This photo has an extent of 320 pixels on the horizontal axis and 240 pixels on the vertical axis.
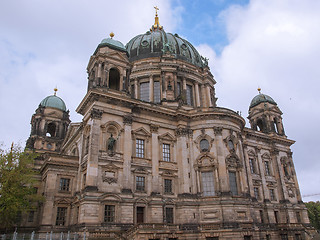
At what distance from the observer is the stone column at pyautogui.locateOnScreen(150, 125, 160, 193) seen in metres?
30.6

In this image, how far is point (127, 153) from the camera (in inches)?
1168

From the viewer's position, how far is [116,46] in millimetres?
33719

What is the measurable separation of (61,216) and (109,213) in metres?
7.47

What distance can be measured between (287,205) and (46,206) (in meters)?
34.2

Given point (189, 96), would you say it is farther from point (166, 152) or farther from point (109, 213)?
point (109, 213)

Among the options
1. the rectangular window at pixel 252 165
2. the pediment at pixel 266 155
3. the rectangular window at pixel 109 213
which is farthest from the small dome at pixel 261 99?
the rectangular window at pixel 109 213

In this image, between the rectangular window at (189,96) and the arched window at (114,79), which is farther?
the rectangular window at (189,96)

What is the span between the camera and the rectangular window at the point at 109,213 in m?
26.3

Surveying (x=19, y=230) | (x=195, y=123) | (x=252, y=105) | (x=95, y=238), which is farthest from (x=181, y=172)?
(x=252, y=105)

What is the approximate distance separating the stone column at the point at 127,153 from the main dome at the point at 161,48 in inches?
716

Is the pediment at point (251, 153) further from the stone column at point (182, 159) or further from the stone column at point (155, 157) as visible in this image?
the stone column at point (155, 157)

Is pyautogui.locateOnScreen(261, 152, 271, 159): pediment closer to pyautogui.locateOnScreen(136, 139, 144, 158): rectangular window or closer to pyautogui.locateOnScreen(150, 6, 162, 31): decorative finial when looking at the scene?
pyautogui.locateOnScreen(136, 139, 144, 158): rectangular window

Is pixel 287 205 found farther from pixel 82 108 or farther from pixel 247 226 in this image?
pixel 82 108

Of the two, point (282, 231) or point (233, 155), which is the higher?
point (233, 155)
